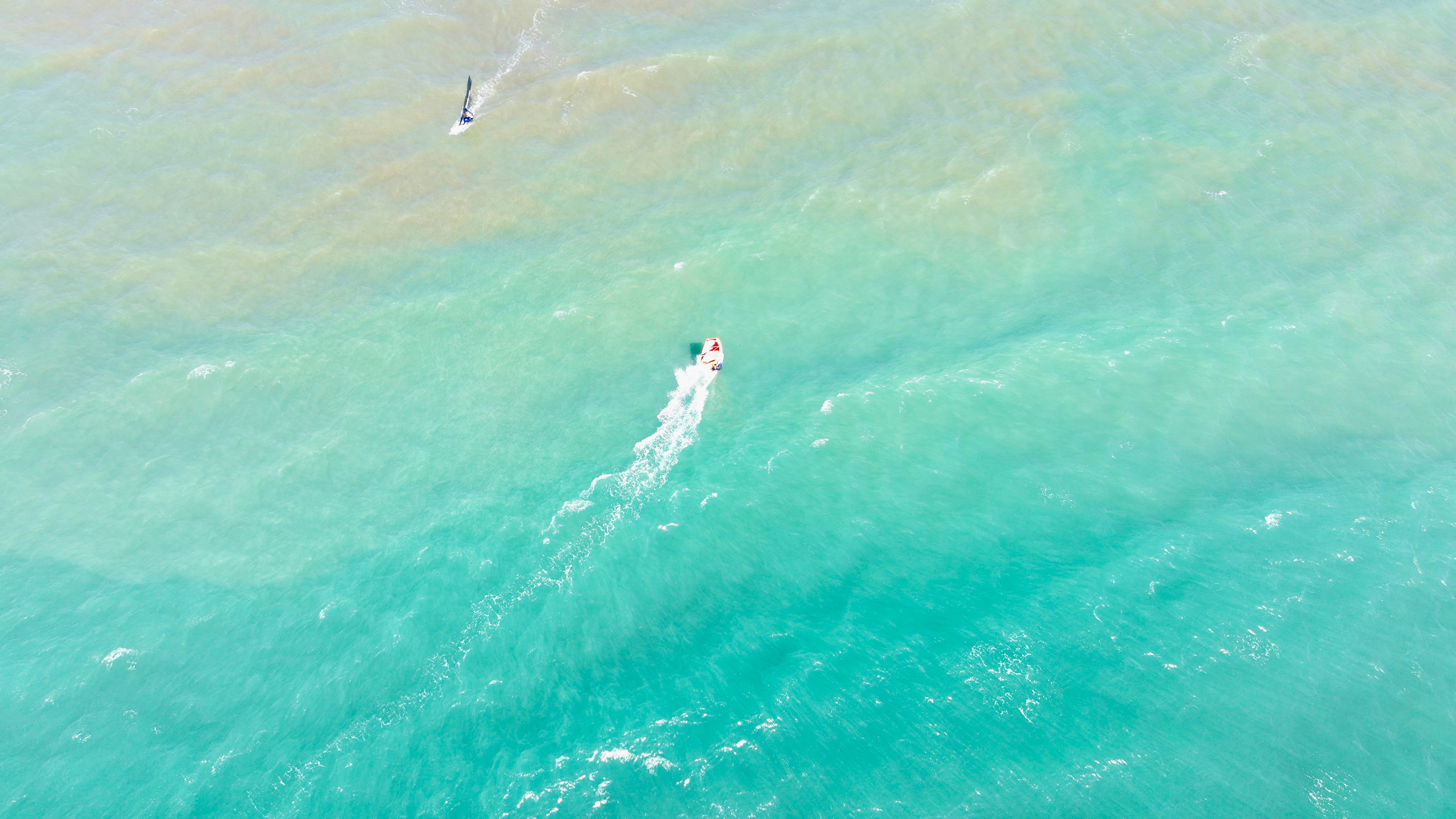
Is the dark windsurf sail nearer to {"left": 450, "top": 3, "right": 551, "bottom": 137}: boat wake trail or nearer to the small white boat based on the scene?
{"left": 450, "top": 3, "right": 551, "bottom": 137}: boat wake trail

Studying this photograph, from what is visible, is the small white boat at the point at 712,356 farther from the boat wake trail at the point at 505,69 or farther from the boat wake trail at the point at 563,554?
the boat wake trail at the point at 505,69

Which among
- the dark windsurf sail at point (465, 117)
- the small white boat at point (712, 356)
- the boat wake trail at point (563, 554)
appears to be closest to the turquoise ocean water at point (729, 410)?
the boat wake trail at point (563, 554)

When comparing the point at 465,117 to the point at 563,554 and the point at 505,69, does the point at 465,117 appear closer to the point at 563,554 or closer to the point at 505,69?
the point at 505,69

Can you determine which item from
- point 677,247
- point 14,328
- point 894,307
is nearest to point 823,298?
point 894,307

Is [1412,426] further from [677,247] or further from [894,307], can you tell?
[677,247]

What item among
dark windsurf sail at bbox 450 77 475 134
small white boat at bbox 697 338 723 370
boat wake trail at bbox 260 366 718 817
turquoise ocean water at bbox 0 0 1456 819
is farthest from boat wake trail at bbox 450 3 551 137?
boat wake trail at bbox 260 366 718 817
